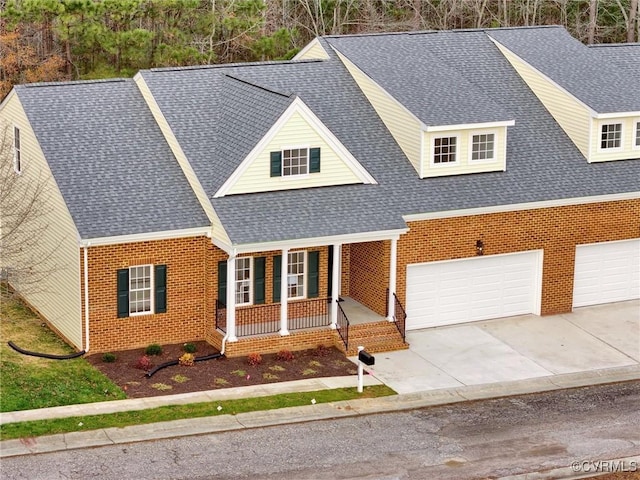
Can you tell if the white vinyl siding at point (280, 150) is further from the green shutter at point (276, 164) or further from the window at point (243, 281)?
the window at point (243, 281)

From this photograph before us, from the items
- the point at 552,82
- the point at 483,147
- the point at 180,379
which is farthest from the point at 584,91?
the point at 180,379

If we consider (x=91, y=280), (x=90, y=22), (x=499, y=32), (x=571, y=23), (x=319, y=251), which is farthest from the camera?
(x=571, y=23)

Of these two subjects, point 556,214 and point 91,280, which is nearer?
point 91,280

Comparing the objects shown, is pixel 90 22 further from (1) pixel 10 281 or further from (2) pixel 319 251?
(2) pixel 319 251

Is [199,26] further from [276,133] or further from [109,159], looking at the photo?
[276,133]

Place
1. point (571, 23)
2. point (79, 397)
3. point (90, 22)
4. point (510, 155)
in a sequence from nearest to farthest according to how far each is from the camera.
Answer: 1. point (79, 397)
2. point (510, 155)
3. point (90, 22)
4. point (571, 23)

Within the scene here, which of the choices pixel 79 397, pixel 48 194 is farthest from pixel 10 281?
pixel 79 397
